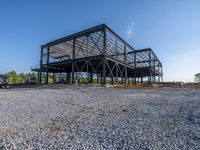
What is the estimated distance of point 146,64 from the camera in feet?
129

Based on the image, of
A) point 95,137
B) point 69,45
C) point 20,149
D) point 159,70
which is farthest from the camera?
point 159,70

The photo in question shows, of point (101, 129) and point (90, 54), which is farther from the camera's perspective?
point (90, 54)

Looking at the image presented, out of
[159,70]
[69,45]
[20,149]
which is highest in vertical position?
[69,45]

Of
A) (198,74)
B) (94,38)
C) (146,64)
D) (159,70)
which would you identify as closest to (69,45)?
(94,38)

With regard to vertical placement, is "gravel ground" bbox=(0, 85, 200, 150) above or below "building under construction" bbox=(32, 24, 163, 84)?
below

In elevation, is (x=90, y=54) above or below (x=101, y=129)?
above

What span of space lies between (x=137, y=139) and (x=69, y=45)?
25.4 metres

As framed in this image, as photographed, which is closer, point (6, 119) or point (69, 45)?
point (6, 119)

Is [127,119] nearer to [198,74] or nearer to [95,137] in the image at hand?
[95,137]

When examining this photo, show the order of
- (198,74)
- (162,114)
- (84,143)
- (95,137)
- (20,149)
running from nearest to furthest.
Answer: (20,149) < (84,143) < (95,137) < (162,114) < (198,74)

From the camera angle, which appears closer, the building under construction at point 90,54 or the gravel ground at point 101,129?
the gravel ground at point 101,129

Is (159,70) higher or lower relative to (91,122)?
higher

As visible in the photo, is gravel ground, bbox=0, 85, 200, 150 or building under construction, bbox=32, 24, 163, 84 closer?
gravel ground, bbox=0, 85, 200, 150

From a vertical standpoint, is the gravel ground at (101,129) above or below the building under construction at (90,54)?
below
